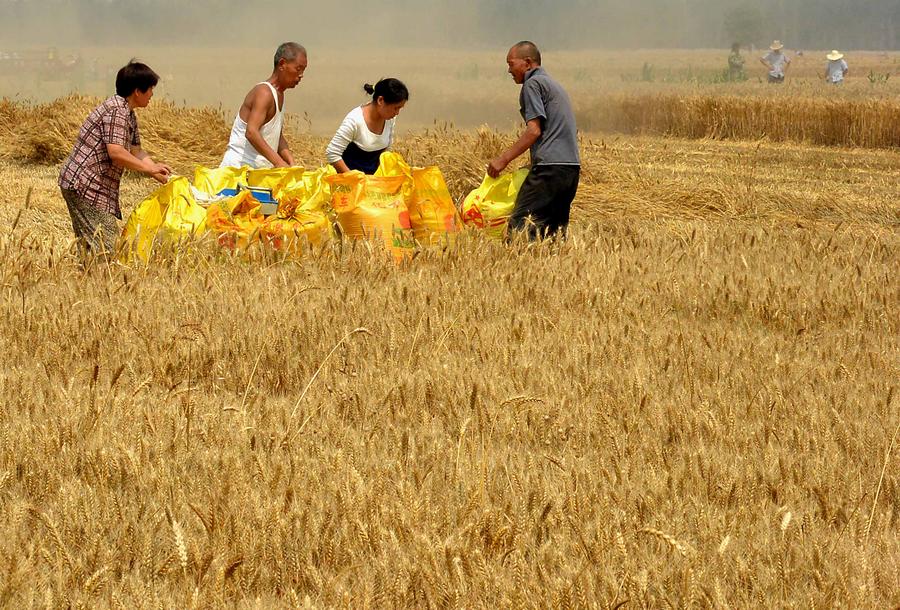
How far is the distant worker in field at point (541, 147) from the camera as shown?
657cm

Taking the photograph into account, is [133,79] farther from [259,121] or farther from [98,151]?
[259,121]

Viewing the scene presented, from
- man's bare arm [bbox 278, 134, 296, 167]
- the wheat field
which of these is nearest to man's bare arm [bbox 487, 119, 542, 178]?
the wheat field

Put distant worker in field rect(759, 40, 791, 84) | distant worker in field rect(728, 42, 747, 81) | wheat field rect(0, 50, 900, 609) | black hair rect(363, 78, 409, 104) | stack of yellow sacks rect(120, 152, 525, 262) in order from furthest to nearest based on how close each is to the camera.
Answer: distant worker in field rect(728, 42, 747, 81)
distant worker in field rect(759, 40, 791, 84)
black hair rect(363, 78, 409, 104)
stack of yellow sacks rect(120, 152, 525, 262)
wheat field rect(0, 50, 900, 609)

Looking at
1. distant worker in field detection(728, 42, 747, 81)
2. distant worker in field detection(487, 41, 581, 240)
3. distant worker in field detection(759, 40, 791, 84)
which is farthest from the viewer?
distant worker in field detection(728, 42, 747, 81)

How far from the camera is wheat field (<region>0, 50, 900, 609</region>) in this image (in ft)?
7.63

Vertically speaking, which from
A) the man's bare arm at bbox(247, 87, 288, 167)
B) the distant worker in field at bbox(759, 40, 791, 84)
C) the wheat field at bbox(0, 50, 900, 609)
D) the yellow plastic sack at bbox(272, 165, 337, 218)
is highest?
the distant worker in field at bbox(759, 40, 791, 84)

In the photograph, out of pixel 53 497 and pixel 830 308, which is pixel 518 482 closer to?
pixel 53 497

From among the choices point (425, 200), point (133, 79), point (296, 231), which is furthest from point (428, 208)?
point (133, 79)

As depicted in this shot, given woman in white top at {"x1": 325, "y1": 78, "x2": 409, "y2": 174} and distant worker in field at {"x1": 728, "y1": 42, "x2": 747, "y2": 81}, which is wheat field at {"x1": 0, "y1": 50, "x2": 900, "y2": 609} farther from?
distant worker in field at {"x1": 728, "y1": 42, "x2": 747, "y2": 81}

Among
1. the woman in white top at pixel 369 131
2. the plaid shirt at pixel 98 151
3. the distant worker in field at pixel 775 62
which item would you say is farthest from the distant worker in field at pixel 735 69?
the plaid shirt at pixel 98 151

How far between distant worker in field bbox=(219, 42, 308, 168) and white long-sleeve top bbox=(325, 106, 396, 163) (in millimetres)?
311

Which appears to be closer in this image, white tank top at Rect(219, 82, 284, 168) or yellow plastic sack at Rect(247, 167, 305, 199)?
yellow plastic sack at Rect(247, 167, 305, 199)

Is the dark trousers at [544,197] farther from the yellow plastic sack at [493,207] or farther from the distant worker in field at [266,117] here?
the distant worker in field at [266,117]

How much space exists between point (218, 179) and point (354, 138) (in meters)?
0.96
